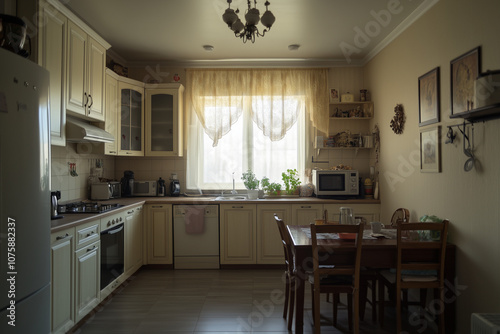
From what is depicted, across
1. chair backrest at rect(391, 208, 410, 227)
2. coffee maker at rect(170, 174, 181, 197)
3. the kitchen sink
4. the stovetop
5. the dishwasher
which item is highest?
coffee maker at rect(170, 174, 181, 197)

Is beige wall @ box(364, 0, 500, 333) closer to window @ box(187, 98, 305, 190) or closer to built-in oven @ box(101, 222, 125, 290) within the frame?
window @ box(187, 98, 305, 190)

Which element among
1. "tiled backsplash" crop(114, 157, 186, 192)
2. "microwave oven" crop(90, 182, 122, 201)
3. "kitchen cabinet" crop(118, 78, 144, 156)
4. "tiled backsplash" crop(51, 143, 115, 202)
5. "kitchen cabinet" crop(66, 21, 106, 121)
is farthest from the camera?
"tiled backsplash" crop(114, 157, 186, 192)

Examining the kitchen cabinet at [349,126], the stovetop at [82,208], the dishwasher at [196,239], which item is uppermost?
the kitchen cabinet at [349,126]

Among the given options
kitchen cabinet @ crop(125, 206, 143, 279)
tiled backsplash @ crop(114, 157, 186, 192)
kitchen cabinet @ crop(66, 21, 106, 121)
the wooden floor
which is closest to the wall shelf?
the wooden floor

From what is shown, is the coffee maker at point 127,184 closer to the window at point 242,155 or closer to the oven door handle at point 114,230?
the window at point 242,155

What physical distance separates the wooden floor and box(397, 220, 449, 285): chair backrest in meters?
0.66

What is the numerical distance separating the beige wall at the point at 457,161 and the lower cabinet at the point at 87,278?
293cm

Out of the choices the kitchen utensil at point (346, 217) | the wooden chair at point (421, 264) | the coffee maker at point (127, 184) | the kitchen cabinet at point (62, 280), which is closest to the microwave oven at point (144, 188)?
the coffee maker at point (127, 184)

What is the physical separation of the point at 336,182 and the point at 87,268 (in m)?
3.08

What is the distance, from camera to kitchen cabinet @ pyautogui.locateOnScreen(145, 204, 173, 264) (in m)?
4.23

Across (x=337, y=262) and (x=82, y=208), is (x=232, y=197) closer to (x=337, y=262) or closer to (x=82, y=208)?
(x=82, y=208)

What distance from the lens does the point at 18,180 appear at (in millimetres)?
1614

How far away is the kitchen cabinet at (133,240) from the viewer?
3660 millimetres

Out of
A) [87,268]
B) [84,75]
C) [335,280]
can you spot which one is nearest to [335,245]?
[335,280]
